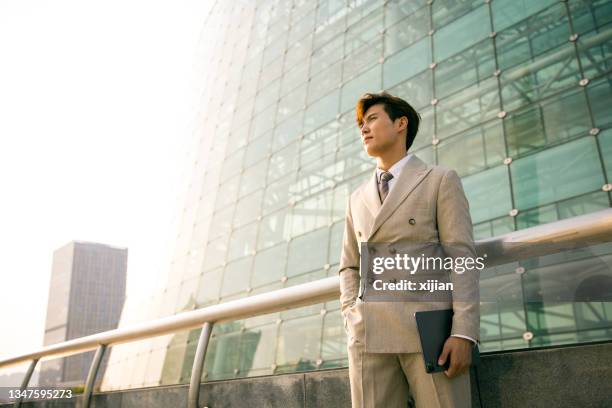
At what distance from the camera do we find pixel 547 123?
20.2ft

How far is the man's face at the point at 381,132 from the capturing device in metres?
2.10

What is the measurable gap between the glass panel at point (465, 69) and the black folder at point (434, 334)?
6274 millimetres

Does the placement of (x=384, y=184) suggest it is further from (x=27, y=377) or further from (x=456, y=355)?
(x=27, y=377)

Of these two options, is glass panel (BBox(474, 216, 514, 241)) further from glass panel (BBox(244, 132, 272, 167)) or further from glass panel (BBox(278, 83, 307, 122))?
glass panel (BBox(244, 132, 272, 167))

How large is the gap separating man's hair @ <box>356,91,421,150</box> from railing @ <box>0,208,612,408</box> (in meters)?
0.66

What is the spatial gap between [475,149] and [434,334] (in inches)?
227

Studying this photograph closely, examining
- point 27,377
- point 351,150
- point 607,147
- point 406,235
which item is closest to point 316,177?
point 351,150

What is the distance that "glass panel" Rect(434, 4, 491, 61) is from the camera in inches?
300

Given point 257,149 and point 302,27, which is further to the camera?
point 302,27

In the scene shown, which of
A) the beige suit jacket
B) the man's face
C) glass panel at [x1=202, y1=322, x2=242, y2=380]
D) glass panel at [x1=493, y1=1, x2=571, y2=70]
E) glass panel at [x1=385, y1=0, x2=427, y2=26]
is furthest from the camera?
glass panel at [x1=385, y1=0, x2=427, y2=26]

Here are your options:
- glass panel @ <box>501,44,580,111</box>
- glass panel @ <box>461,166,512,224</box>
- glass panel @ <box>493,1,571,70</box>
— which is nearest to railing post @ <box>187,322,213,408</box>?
glass panel @ <box>461,166,512,224</box>

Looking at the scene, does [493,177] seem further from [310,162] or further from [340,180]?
[310,162]

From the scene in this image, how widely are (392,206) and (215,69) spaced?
16.0 metres

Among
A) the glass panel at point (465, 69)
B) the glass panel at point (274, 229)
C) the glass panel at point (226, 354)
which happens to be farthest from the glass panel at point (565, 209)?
the glass panel at point (226, 354)
